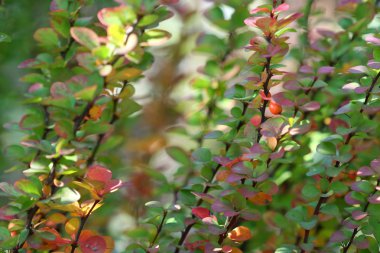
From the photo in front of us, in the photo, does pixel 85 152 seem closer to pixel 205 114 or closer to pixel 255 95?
pixel 255 95

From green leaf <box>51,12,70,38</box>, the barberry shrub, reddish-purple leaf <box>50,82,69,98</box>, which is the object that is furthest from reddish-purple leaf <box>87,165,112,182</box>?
green leaf <box>51,12,70,38</box>

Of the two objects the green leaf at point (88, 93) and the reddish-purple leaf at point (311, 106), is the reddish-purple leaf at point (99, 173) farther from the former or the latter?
the reddish-purple leaf at point (311, 106)

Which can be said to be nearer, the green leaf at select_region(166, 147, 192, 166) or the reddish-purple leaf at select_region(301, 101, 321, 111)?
the reddish-purple leaf at select_region(301, 101, 321, 111)

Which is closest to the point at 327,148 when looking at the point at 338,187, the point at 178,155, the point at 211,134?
the point at 338,187

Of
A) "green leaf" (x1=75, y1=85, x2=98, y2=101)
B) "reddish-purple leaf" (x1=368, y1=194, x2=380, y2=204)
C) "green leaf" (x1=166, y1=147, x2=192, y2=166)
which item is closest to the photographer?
"green leaf" (x1=75, y1=85, x2=98, y2=101)

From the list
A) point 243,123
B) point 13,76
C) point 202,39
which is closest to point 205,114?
point 202,39

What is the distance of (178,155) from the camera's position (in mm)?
1015

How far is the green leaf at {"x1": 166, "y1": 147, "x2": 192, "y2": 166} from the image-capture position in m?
1.01

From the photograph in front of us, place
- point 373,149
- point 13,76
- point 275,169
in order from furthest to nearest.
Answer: point 13,76, point 275,169, point 373,149

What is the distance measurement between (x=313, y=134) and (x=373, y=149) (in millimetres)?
122

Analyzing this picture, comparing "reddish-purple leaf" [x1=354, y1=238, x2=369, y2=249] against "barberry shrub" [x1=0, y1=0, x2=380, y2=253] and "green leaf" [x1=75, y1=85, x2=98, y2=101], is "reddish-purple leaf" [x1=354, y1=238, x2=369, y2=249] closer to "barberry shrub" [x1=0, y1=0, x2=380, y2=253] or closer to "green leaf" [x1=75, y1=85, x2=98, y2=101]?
"barberry shrub" [x1=0, y1=0, x2=380, y2=253]

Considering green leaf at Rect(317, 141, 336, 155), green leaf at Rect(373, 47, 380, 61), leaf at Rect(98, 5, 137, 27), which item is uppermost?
leaf at Rect(98, 5, 137, 27)

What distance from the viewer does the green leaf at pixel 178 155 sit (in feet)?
→ 3.31

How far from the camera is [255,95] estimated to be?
0.80 meters
